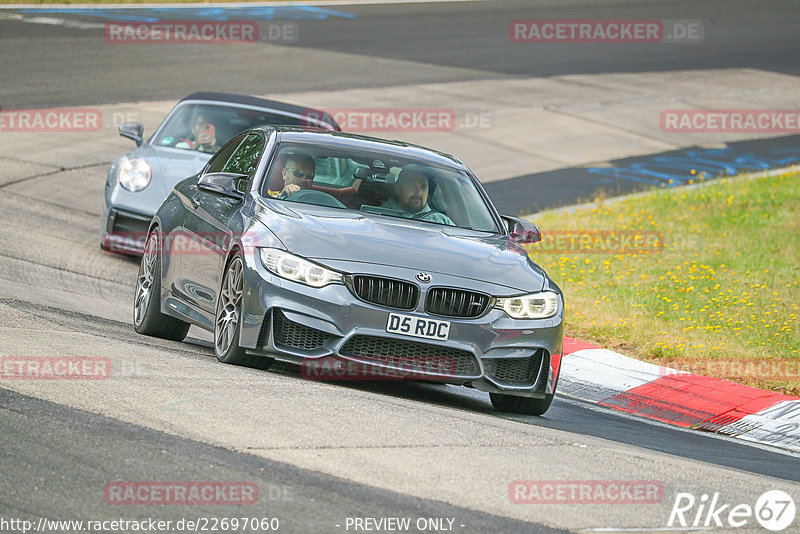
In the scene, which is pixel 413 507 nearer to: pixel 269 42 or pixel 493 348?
pixel 493 348

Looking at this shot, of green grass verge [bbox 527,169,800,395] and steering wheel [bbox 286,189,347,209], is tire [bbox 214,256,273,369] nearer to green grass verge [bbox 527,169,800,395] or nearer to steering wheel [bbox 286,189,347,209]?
steering wheel [bbox 286,189,347,209]

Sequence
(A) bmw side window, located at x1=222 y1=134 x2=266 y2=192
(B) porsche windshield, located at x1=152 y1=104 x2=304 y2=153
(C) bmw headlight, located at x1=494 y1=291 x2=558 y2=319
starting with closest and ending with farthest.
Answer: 1. (C) bmw headlight, located at x1=494 y1=291 x2=558 y2=319
2. (A) bmw side window, located at x1=222 y1=134 x2=266 y2=192
3. (B) porsche windshield, located at x1=152 y1=104 x2=304 y2=153

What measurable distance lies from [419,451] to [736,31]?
32478 millimetres

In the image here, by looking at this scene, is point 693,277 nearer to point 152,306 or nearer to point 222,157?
point 222,157

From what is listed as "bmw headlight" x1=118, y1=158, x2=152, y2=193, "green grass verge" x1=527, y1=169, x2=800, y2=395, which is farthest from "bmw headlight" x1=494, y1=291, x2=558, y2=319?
"bmw headlight" x1=118, y1=158, x2=152, y2=193

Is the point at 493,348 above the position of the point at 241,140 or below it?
below

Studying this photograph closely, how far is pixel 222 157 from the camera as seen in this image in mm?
9852

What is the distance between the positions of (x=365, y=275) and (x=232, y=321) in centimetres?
91

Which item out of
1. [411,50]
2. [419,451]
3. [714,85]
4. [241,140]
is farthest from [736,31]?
[419,451]

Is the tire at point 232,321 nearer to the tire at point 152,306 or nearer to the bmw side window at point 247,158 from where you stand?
the bmw side window at point 247,158

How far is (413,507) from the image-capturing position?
534 centimetres

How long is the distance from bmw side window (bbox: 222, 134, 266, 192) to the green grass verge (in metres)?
3.53

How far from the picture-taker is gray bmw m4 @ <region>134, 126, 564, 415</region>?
7422 millimetres

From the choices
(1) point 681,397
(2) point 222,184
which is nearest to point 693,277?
(1) point 681,397
